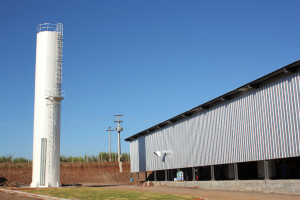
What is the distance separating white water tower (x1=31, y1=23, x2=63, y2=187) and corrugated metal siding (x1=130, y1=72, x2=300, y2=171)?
41.3 feet

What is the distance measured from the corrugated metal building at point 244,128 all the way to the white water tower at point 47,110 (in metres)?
11.7

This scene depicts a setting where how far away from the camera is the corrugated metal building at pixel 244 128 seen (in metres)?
20.6

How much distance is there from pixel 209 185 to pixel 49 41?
22636 millimetres

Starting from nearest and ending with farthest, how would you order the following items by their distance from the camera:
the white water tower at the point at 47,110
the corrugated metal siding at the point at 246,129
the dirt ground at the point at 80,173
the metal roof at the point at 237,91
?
the metal roof at the point at 237,91, the corrugated metal siding at the point at 246,129, the white water tower at the point at 47,110, the dirt ground at the point at 80,173

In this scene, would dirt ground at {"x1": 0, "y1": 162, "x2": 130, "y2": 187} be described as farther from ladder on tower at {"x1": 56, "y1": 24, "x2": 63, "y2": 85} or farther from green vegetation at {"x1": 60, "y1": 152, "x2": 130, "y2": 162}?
ladder on tower at {"x1": 56, "y1": 24, "x2": 63, "y2": 85}

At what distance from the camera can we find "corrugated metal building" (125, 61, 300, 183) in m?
20.6

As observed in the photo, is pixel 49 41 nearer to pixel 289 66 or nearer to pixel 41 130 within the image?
pixel 41 130

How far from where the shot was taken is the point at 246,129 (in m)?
24.5

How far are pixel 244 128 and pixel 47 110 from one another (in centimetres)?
2076

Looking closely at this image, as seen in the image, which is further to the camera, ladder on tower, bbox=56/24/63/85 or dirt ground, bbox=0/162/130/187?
dirt ground, bbox=0/162/130/187

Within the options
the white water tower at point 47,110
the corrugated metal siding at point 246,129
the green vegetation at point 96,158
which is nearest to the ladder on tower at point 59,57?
the white water tower at point 47,110

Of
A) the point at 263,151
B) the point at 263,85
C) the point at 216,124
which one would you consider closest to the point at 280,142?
the point at 263,151

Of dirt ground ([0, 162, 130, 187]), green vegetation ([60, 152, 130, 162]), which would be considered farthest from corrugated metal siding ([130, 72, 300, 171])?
green vegetation ([60, 152, 130, 162])

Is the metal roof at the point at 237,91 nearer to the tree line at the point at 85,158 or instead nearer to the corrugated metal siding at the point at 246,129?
the corrugated metal siding at the point at 246,129
